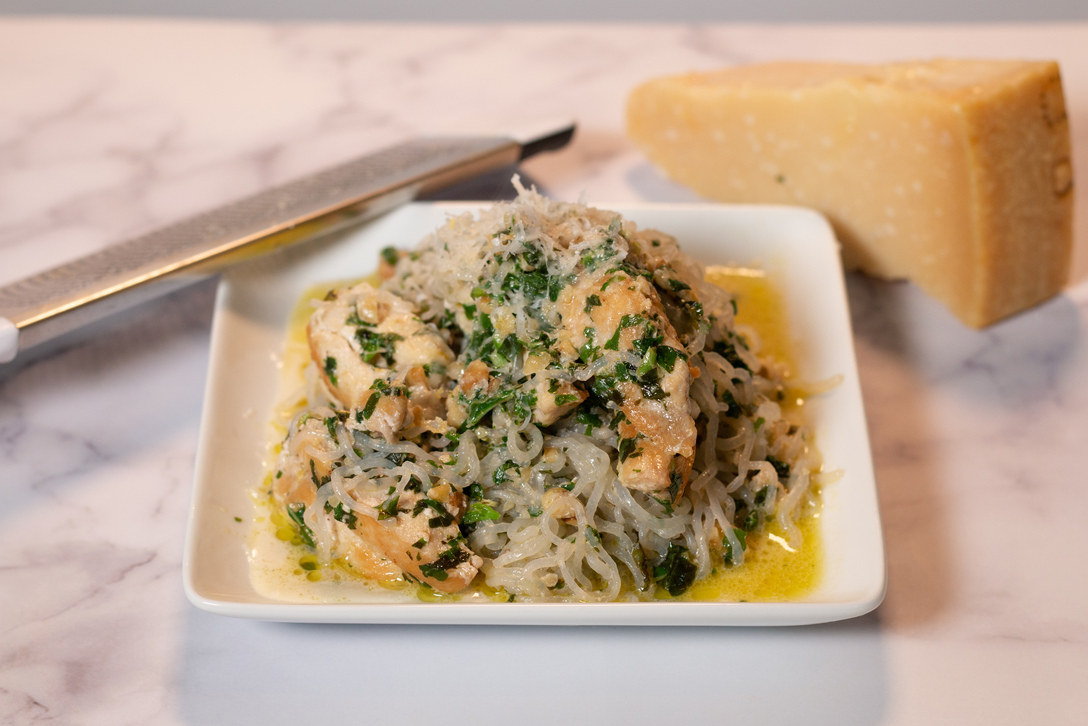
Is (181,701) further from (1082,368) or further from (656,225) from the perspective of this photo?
(1082,368)

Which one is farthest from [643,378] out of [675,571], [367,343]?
[367,343]

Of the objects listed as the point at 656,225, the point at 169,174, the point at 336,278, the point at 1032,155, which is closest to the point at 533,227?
the point at 656,225

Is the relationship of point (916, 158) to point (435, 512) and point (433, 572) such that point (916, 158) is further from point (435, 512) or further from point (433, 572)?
point (433, 572)

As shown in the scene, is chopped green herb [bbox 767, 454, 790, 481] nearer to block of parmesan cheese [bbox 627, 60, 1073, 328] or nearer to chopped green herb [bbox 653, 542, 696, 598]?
chopped green herb [bbox 653, 542, 696, 598]

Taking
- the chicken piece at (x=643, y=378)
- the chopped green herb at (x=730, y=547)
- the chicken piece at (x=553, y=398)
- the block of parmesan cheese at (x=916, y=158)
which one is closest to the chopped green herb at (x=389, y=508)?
the chicken piece at (x=553, y=398)

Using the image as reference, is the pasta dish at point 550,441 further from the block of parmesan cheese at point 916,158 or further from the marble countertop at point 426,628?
the block of parmesan cheese at point 916,158

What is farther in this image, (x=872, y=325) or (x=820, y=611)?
(x=872, y=325)
